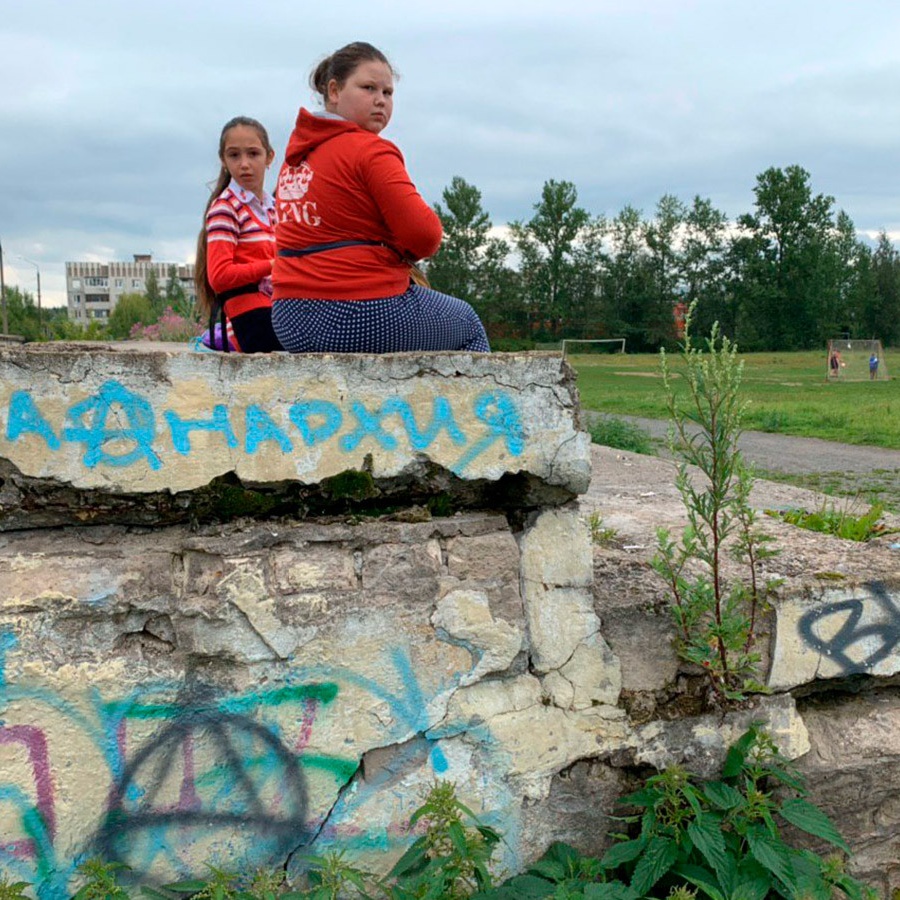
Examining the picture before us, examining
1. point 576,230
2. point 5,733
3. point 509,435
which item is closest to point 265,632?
point 5,733

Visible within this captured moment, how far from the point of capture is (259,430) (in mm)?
2283

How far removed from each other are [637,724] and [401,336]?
4.40 feet

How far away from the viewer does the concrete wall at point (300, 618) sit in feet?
7.09

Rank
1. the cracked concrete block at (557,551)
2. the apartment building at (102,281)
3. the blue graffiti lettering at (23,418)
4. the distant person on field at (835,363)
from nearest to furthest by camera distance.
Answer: the blue graffiti lettering at (23,418)
the cracked concrete block at (557,551)
the distant person on field at (835,363)
the apartment building at (102,281)

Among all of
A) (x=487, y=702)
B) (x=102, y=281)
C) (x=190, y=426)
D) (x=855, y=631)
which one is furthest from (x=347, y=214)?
(x=102, y=281)

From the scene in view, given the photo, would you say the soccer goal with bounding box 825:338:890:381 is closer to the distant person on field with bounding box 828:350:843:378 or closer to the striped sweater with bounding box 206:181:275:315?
the distant person on field with bounding box 828:350:843:378

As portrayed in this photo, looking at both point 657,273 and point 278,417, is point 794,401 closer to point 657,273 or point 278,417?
point 278,417

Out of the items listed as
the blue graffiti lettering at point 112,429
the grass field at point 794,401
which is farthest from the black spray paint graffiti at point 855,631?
the blue graffiti lettering at point 112,429

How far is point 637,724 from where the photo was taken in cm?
254

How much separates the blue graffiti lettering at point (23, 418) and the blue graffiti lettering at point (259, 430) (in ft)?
1.58

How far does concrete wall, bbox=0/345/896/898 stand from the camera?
2.16 meters

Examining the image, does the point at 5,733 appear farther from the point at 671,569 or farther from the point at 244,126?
the point at 244,126

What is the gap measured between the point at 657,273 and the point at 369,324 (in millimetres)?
57215

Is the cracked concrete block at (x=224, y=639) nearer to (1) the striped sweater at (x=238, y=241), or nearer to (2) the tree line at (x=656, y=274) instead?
(1) the striped sweater at (x=238, y=241)
